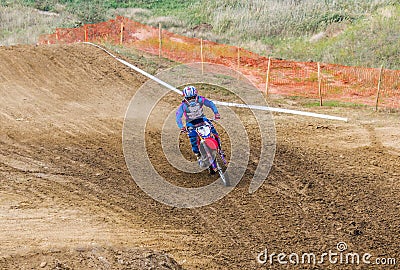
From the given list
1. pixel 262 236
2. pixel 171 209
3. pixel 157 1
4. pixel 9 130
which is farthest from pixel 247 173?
pixel 157 1

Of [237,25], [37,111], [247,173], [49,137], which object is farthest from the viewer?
[237,25]

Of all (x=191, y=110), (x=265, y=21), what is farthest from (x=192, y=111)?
(x=265, y=21)

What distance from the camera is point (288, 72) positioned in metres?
23.8

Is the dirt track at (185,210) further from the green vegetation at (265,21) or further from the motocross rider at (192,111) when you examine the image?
the green vegetation at (265,21)

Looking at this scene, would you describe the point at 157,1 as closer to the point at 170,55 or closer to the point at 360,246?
the point at 170,55

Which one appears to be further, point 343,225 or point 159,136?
point 159,136

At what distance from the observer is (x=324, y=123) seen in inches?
646

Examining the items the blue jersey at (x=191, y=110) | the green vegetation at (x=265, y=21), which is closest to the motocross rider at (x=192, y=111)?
the blue jersey at (x=191, y=110)

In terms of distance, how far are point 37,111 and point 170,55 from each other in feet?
34.8

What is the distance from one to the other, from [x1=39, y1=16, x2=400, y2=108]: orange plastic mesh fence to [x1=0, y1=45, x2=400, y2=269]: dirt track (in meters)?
3.27

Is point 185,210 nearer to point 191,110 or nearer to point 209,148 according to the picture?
point 209,148

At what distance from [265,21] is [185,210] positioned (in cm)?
2621

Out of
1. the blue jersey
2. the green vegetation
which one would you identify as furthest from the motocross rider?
the green vegetation

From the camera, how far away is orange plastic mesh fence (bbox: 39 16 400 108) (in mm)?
20391
